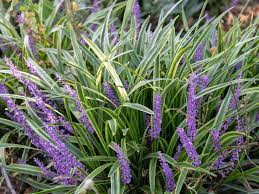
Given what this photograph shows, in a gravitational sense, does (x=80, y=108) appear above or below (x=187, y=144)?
above

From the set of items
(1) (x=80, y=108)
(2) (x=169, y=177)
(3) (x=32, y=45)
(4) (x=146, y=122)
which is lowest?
(2) (x=169, y=177)

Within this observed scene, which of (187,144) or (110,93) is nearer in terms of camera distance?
(187,144)

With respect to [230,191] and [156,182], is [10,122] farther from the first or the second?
[230,191]

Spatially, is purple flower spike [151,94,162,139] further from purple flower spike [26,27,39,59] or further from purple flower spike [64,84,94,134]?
purple flower spike [26,27,39,59]

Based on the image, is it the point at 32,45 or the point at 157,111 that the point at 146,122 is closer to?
the point at 157,111

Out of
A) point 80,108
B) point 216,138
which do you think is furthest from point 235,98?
point 80,108

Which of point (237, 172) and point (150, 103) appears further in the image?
point (150, 103)

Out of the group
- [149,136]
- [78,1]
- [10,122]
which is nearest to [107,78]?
[149,136]

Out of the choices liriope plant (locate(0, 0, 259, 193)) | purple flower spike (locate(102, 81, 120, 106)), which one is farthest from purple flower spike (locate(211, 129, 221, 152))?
purple flower spike (locate(102, 81, 120, 106))
